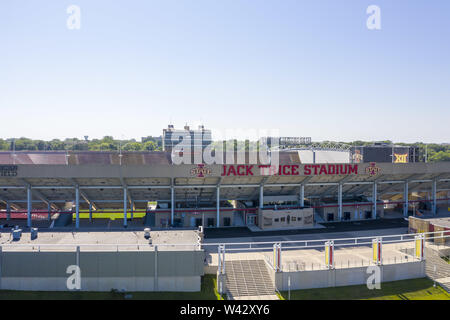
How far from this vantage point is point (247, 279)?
2886 cm

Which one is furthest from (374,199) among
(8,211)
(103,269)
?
(8,211)

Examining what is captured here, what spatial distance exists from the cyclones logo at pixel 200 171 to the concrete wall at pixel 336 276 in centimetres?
1629

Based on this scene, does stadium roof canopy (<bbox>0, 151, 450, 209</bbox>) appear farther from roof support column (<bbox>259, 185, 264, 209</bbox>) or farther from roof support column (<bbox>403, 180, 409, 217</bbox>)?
roof support column (<bbox>403, 180, 409, 217</bbox>)

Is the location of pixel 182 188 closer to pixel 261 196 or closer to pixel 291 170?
pixel 261 196

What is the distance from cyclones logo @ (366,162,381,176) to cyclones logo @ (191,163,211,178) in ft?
76.8

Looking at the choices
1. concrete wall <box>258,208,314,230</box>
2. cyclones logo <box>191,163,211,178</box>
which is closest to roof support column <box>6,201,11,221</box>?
cyclones logo <box>191,163,211,178</box>

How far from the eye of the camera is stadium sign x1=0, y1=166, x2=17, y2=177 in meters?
38.4

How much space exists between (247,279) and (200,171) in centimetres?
1615

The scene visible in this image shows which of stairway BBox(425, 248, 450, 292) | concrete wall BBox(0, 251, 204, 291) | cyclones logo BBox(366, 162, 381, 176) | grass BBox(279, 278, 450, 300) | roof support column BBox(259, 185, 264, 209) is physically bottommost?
grass BBox(279, 278, 450, 300)

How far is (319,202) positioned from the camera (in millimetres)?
52688

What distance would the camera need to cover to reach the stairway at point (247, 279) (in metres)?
27.4
